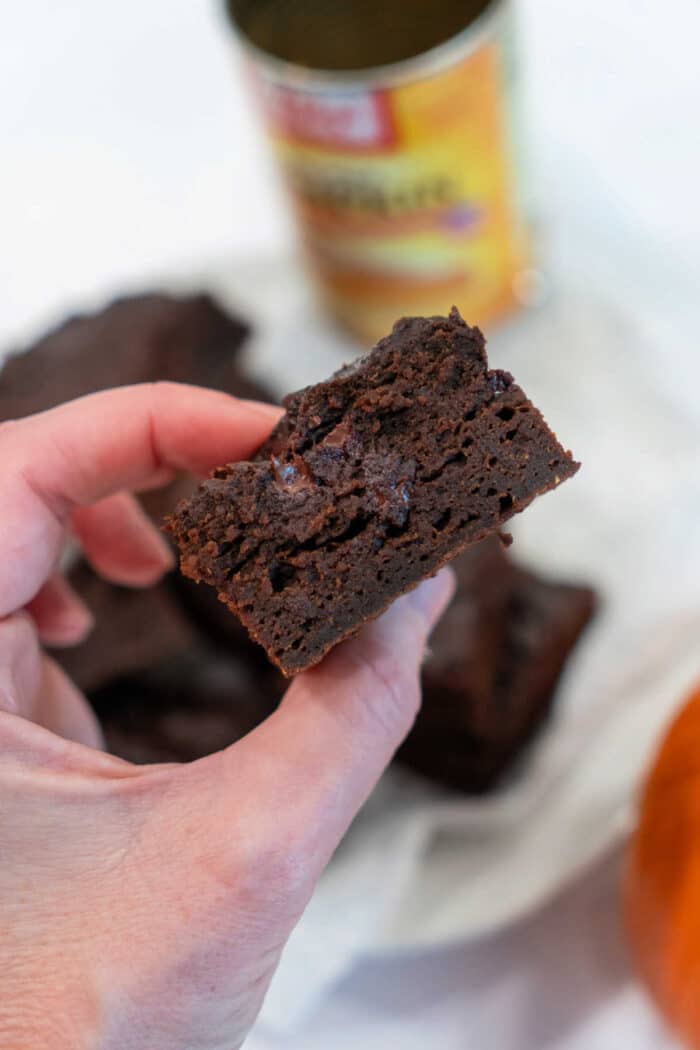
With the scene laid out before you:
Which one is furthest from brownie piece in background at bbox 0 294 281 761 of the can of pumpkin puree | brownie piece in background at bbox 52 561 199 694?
the can of pumpkin puree

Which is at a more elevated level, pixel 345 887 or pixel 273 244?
pixel 273 244

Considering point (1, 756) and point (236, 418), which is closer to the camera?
point (1, 756)

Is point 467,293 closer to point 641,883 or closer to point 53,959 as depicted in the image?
point 641,883

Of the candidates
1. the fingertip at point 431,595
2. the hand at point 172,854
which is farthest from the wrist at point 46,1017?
the fingertip at point 431,595

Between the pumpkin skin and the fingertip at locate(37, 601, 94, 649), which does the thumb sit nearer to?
the fingertip at locate(37, 601, 94, 649)

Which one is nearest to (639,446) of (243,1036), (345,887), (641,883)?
(641,883)

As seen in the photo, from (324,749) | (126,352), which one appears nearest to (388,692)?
(324,749)

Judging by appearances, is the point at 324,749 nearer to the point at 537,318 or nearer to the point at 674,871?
the point at 674,871
